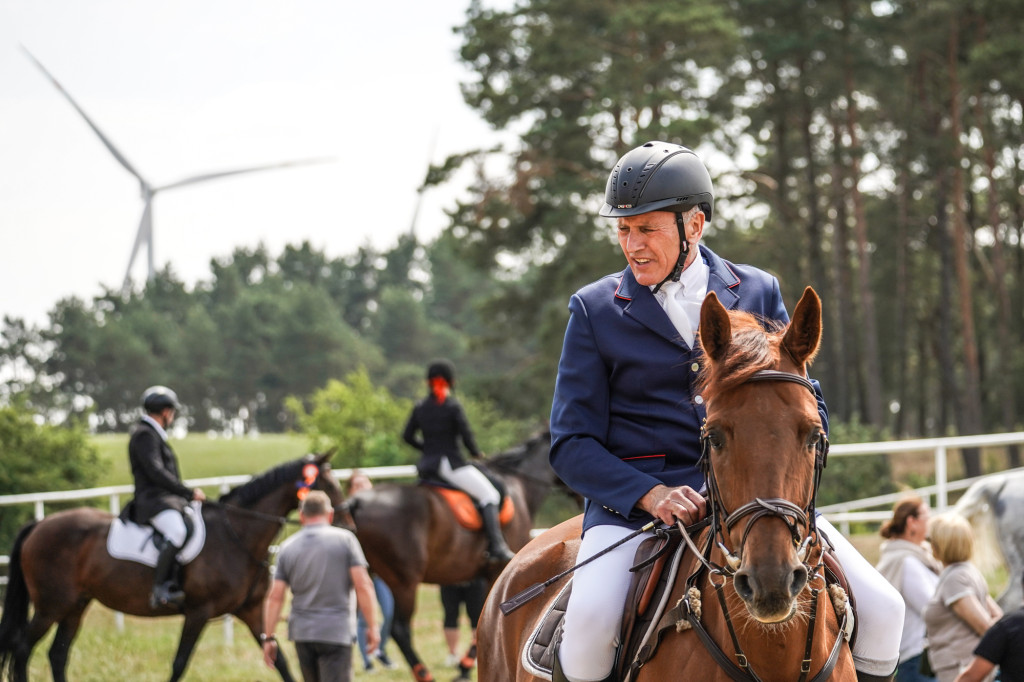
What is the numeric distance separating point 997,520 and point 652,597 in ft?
20.9

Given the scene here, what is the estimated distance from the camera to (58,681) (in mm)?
9922

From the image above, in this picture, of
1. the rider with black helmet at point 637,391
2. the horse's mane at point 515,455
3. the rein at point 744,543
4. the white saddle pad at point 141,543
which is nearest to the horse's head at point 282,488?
the white saddle pad at point 141,543

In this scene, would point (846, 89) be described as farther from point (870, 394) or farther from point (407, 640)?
point (407, 640)

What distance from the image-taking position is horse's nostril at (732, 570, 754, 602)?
2512 millimetres

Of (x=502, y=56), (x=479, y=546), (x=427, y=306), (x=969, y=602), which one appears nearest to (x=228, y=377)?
(x=427, y=306)

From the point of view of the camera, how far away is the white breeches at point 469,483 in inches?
454

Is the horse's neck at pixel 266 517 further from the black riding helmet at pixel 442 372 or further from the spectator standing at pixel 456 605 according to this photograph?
the spectator standing at pixel 456 605

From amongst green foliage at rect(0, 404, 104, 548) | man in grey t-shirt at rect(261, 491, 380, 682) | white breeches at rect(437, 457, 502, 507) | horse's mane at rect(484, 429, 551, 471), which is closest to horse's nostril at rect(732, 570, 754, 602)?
man in grey t-shirt at rect(261, 491, 380, 682)

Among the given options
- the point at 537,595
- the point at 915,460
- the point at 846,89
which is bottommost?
the point at 915,460

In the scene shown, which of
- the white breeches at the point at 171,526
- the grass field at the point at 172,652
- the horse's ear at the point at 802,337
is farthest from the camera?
the grass field at the point at 172,652

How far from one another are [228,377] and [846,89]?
163 ft

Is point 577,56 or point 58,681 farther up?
point 577,56

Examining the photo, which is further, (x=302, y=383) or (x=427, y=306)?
(x=427, y=306)

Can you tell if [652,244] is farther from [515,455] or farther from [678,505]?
[515,455]
